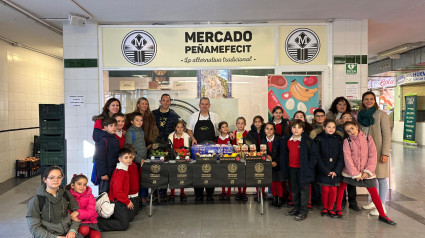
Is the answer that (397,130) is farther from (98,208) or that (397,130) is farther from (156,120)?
(98,208)

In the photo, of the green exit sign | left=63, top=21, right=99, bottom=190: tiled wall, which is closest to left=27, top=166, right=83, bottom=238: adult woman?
left=63, top=21, right=99, bottom=190: tiled wall

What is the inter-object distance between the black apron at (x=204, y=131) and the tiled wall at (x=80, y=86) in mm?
1934

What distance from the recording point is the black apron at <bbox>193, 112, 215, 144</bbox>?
4.85 meters

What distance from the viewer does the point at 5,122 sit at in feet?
22.4

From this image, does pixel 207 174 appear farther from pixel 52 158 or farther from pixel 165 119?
pixel 52 158

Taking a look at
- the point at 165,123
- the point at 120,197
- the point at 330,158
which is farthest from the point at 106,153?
the point at 330,158

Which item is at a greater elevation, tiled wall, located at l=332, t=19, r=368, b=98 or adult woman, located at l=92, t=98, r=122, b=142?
tiled wall, located at l=332, t=19, r=368, b=98

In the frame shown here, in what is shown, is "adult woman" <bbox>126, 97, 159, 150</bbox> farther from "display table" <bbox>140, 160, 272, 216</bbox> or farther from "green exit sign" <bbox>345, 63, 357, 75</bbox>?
"green exit sign" <bbox>345, 63, 357, 75</bbox>

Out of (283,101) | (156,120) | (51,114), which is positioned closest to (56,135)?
(51,114)

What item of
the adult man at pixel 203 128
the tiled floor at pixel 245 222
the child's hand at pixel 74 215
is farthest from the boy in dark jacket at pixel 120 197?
the adult man at pixel 203 128

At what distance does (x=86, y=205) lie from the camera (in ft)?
10.7

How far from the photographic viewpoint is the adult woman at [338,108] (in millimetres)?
4789

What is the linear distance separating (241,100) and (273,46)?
115cm

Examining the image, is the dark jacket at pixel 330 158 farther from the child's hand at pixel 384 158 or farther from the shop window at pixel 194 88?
the shop window at pixel 194 88
